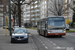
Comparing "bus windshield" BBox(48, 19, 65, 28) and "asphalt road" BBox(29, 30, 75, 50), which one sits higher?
"bus windshield" BBox(48, 19, 65, 28)

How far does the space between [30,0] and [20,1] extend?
60.6 inches

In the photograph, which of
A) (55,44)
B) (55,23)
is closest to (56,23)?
(55,23)

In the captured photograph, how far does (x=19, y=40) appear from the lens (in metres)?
16.8

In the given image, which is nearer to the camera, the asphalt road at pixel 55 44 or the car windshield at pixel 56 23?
the asphalt road at pixel 55 44

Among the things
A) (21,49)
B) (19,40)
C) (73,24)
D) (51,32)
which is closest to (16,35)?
(19,40)

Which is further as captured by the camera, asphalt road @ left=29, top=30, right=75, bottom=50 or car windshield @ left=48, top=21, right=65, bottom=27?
car windshield @ left=48, top=21, right=65, bottom=27

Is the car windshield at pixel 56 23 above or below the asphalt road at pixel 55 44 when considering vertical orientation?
above

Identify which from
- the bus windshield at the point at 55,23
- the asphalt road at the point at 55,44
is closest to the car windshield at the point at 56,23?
the bus windshield at the point at 55,23

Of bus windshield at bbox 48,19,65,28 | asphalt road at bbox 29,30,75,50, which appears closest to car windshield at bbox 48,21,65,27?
bus windshield at bbox 48,19,65,28

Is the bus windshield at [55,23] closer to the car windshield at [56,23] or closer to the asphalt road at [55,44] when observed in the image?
the car windshield at [56,23]

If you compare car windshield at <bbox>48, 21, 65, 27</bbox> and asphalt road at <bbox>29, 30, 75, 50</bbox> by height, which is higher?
car windshield at <bbox>48, 21, 65, 27</bbox>

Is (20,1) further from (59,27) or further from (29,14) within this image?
(29,14)

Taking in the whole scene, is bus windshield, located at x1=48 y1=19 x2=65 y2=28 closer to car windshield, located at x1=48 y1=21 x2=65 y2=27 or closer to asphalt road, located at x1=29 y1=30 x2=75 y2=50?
car windshield, located at x1=48 y1=21 x2=65 y2=27

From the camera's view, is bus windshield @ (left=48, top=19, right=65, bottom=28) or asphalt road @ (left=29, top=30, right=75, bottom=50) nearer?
asphalt road @ (left=29, top=30, right=75, bottom=50)
